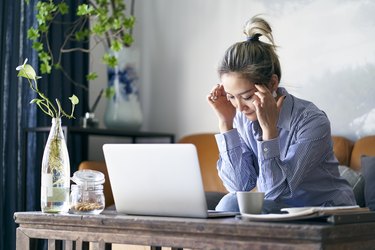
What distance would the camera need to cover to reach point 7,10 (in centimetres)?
364

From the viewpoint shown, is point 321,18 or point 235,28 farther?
point 235,28

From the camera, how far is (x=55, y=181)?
2.01 meters

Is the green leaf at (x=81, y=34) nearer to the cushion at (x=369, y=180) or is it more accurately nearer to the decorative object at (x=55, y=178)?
the cushion at (x=369, y=180)

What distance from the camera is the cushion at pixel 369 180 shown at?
2.91 metres

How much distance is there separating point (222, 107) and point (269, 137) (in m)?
0.36

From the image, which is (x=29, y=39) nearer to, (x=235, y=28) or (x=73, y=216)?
(x=235, y=28)

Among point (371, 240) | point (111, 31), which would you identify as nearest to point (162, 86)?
point (111, 31)

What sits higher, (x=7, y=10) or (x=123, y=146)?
(x=7, y=10)

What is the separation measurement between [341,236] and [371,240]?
171 millimetres

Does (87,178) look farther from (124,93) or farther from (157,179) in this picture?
(124,93)

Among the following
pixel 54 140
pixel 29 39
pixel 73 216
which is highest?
pixel 29 39

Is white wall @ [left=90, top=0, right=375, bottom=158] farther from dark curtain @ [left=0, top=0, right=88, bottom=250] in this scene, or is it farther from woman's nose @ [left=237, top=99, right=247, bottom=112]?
woman's nose @ [left=237, top=99, right=247, bottom=112]

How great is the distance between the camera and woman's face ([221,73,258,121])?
2.25 metres

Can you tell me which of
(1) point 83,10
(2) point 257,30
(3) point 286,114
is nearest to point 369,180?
(3) point 286,114
